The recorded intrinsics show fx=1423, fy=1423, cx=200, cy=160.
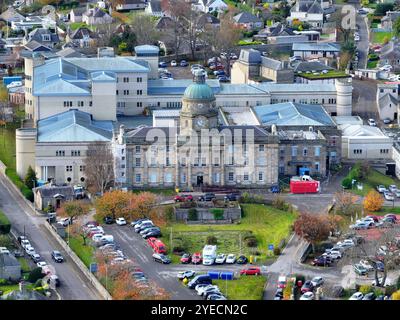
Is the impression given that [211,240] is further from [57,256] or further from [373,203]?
[373,203]

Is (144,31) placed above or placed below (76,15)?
above

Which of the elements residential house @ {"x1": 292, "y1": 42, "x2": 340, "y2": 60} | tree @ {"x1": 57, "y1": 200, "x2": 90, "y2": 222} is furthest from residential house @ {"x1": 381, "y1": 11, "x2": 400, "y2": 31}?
tree @ {"x1": 57, "y1": 200, "x2": 90, "y2": 222}

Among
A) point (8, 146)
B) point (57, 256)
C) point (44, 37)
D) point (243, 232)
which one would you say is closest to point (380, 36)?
point (44, 37)

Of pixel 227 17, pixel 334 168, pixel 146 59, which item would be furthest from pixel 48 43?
pixel 334 168

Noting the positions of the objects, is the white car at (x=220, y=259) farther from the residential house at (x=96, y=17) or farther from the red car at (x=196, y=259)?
the residential house at (x=96, y=17)

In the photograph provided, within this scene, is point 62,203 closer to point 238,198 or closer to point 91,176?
point 91,176

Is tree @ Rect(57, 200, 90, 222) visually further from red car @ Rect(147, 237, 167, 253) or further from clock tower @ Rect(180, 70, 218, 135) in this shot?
clock tower @ Rect(180, 70, 218, 135)
